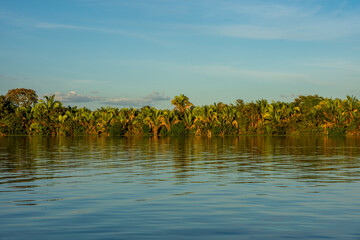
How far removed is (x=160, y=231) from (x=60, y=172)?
12616 millimetres

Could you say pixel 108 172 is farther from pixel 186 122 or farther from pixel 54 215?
pixel 186 122

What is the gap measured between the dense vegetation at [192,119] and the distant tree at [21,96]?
84.0ft

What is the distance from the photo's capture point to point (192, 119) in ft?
308

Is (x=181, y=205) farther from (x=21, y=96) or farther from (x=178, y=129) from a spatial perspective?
(x=21, y=96)

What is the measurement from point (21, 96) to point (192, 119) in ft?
196

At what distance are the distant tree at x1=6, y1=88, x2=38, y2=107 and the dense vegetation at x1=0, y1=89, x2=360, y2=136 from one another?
84.0 ft

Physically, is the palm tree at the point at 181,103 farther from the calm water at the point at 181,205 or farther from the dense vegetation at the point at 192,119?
the calm water at the point at 181,205

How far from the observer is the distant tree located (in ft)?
419

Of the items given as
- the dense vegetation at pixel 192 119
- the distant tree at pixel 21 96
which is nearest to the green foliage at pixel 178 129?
the dense vegetation at pixel 192 119

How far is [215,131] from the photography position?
93750 mm

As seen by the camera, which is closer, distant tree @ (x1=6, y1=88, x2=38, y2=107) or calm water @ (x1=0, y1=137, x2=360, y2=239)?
calm water @ (x1=0, y1=137, x2=360, y2=239)

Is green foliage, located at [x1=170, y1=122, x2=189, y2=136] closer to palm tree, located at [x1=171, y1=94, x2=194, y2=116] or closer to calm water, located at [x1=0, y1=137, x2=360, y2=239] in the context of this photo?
palm tree, located at [x1=171, y1=94, x2=194, y2=116]

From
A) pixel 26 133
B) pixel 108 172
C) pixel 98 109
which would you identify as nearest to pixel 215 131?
pixel 98 109

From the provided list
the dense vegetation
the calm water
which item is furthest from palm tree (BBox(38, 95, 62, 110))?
the calm water
